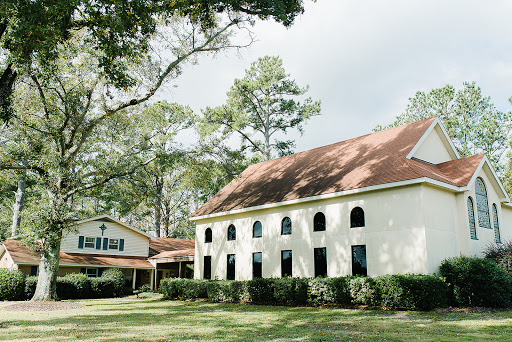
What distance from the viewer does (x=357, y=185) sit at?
17781mm

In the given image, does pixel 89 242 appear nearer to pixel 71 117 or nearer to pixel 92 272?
pixel 92 272

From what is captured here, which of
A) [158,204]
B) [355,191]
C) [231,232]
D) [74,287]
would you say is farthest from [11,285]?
[355,191]

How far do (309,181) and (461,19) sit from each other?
10481mm

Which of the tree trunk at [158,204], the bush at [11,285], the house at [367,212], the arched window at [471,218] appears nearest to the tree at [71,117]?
the bush at [11,285]

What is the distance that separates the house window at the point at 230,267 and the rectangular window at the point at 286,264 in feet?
13.6

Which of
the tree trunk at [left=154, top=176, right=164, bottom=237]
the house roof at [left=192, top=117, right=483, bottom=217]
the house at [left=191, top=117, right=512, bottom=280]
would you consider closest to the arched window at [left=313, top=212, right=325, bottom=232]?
the house at [left=191, top=117, right=512, bottom=280]

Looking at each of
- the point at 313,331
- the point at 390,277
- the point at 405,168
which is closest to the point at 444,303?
the point at 390,277

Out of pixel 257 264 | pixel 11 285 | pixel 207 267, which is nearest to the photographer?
pixel 257 264

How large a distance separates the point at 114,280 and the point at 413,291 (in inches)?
849

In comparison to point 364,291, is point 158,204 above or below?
above

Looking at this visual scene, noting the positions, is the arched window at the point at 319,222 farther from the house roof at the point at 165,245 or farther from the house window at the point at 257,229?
the house roof at the point at 165,245

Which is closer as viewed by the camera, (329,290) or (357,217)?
(329,290)

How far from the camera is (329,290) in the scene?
16594 millimetres

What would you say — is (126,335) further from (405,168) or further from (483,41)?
(483,41)
